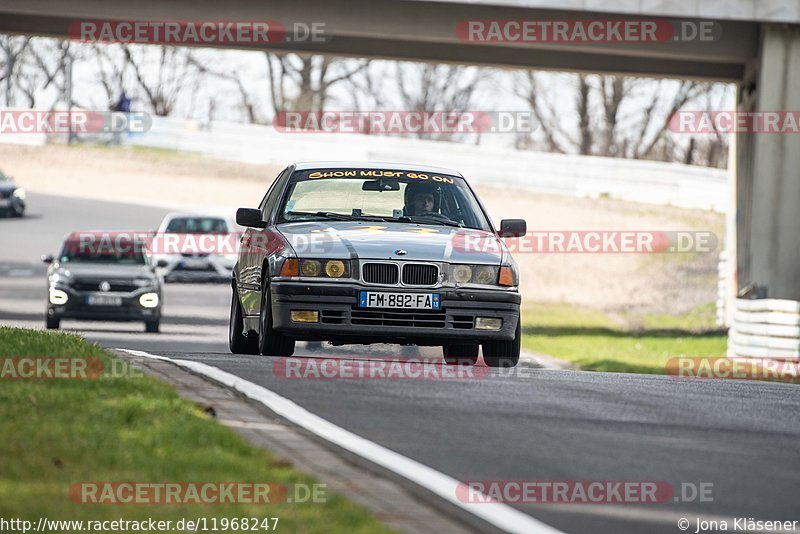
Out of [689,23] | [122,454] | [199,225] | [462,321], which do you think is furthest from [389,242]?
[199,225]

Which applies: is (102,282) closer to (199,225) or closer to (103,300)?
(103,300)

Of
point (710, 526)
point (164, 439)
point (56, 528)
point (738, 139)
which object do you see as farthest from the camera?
point (738, 139)

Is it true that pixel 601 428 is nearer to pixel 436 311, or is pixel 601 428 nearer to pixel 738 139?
pixel 436 311

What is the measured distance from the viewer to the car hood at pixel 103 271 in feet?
81.7

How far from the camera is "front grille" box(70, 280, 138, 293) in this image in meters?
24.8

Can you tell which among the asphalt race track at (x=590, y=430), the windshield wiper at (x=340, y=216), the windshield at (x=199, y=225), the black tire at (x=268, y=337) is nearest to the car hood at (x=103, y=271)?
the windshield at (x=199, y=225)

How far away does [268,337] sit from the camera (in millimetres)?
13133

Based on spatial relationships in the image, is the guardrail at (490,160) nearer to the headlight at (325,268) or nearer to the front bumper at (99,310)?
the front bumper at (99,310)

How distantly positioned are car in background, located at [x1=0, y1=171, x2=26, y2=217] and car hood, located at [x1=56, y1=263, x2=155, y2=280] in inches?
962

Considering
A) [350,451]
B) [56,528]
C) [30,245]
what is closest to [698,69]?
[30,245]

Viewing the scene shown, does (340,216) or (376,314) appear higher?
(340,216)

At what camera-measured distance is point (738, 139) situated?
113 ft

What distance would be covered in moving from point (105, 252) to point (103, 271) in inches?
20.8

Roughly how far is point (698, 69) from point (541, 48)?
347 cm
